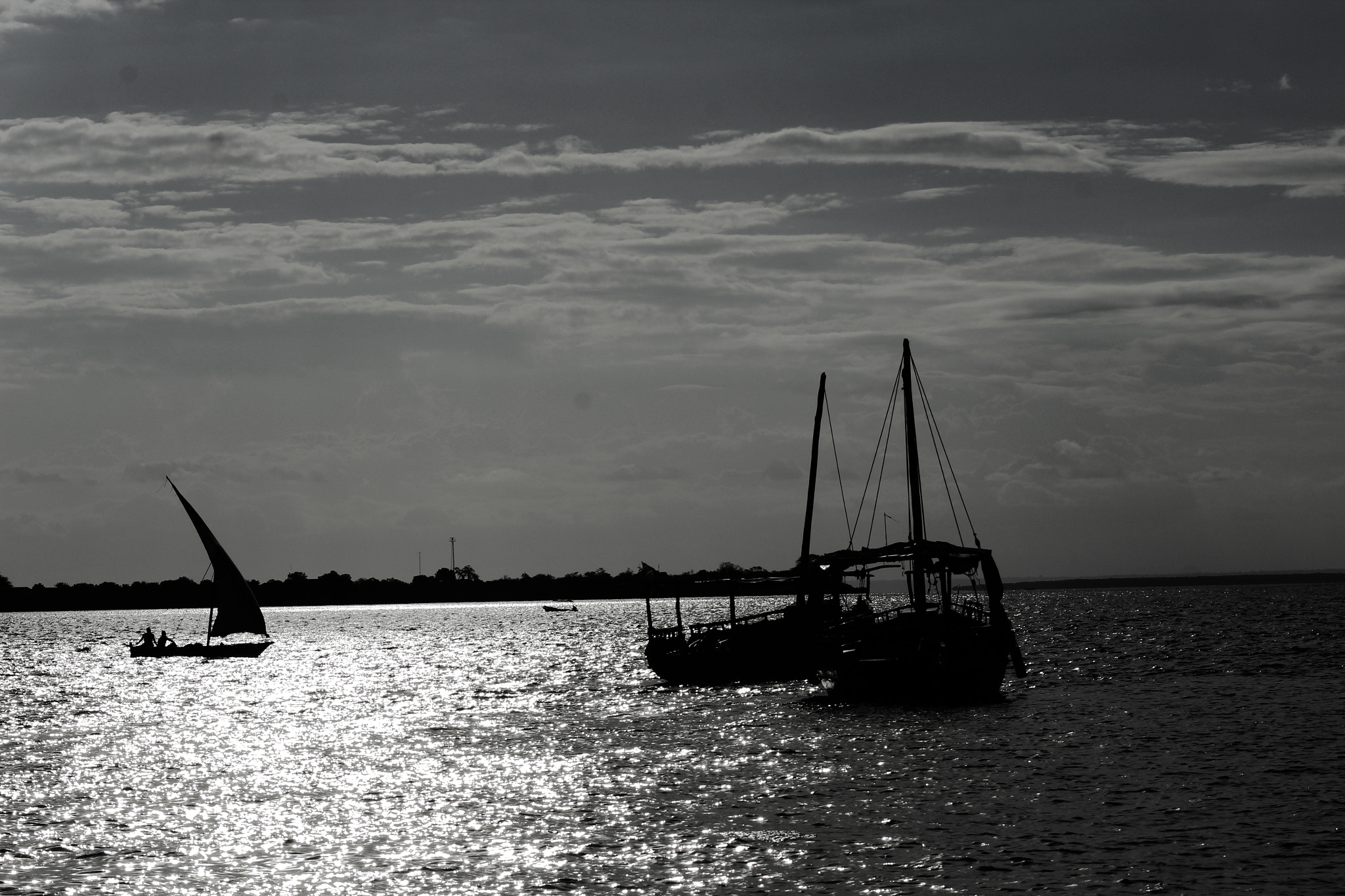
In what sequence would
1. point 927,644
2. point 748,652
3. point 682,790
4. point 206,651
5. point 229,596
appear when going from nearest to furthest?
point 682,790 < point 927,644 < point 748,652 < point 229,596 < point 206,651

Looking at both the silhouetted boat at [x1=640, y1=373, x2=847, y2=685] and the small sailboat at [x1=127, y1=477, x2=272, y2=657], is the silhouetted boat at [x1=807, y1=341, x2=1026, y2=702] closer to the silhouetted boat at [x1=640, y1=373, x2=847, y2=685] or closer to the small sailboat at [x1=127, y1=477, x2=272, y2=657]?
the silhouetted boat at [x1=640, y1=373, x2=847, y2=685]

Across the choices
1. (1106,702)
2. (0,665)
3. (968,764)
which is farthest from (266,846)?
(0,665)

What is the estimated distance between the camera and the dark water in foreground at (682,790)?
2414cm

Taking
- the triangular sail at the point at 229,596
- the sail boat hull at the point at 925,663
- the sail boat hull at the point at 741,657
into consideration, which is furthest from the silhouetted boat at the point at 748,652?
the triangular sail at the point at 229,596

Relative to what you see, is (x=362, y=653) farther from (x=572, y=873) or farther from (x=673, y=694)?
(x=572, y=873)

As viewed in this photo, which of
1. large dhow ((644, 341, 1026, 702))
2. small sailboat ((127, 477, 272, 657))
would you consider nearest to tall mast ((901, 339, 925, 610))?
large dhow ((644, 341, 1026, 702))

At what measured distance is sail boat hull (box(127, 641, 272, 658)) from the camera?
96875 mm

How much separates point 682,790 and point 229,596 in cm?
6763

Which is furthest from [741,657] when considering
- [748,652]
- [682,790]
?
[682,790]

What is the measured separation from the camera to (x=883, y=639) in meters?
54.8

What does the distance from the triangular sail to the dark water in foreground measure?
20.1 metres

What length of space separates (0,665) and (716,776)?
89660 millimetres

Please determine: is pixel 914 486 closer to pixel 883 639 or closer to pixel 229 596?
pixel 883 639

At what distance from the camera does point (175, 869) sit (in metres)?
24.8
